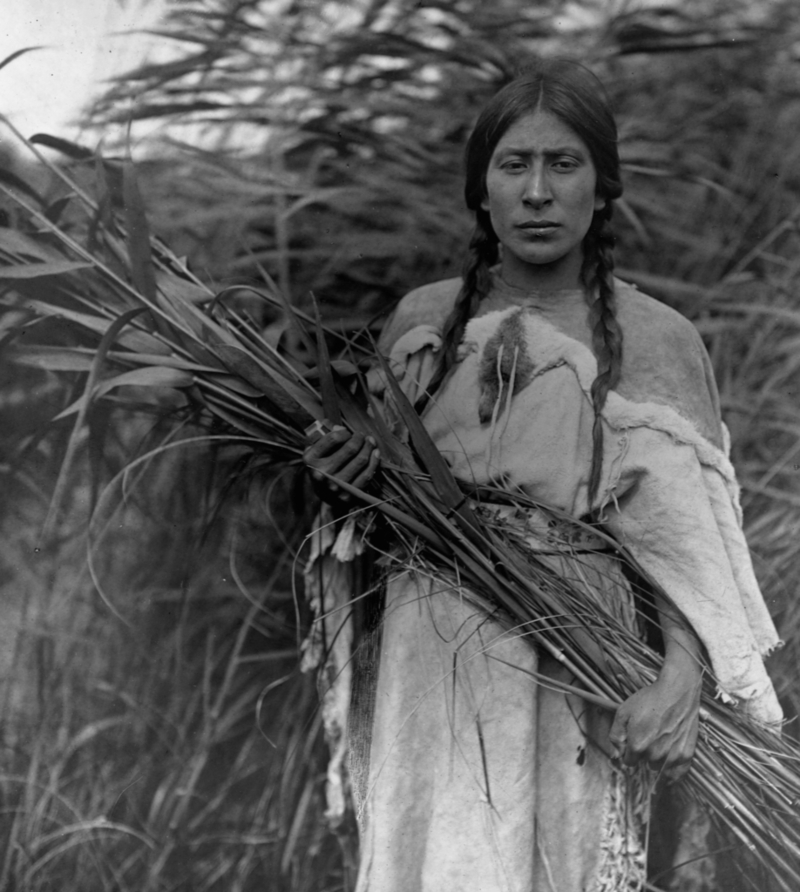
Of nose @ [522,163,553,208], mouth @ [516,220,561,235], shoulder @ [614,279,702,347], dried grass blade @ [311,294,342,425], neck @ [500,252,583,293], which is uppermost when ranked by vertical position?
nose @ [522,163,553,208]

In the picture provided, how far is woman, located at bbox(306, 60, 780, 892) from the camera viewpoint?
78.0 inches

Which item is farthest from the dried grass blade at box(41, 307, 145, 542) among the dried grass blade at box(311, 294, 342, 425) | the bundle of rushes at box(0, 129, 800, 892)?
the dried grass blade at box(311, 294, 342, 425)

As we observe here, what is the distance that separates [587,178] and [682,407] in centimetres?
43

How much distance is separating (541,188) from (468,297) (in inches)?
9.9

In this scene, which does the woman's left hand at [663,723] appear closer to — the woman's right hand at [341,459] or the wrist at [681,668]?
the wrist at [681,668]

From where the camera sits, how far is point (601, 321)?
2.10 metres

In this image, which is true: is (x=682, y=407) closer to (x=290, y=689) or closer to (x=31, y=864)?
(x=290, y=689)

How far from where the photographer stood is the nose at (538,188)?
2.04 meters

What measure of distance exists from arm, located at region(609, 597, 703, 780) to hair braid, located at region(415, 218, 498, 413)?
0.62 m

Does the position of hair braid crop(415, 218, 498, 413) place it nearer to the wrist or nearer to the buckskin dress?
the buckskin dress

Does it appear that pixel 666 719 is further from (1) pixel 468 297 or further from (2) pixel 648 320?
(1) pixel 468 297

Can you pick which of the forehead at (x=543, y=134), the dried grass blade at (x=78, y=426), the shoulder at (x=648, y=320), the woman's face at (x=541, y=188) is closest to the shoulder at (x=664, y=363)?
the shoulder at (x=648, y=320)

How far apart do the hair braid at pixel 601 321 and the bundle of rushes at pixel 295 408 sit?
0.18 m

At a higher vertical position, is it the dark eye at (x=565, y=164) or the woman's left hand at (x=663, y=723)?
the dark eye at (x=565, y=164)
